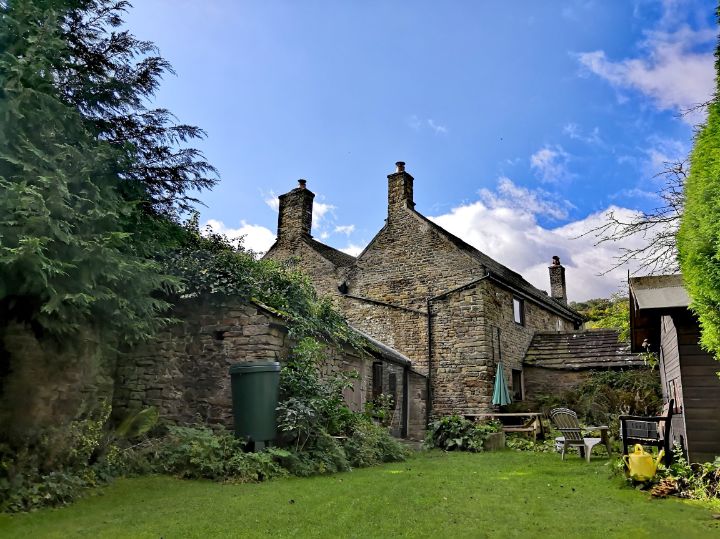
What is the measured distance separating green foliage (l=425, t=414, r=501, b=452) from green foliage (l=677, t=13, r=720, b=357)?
9.53 m

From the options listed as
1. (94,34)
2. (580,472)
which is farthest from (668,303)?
(94,34)

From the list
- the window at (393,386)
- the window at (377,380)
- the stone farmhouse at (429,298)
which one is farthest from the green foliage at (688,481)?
the window at (393,386)

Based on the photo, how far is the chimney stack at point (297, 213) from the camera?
22203 millimetres

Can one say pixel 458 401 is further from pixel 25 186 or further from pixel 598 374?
pixel 25 186

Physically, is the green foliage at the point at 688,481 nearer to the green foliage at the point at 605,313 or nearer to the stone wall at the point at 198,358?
the stone wall at the point at 198,358

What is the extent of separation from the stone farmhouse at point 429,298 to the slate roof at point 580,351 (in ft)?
1.78

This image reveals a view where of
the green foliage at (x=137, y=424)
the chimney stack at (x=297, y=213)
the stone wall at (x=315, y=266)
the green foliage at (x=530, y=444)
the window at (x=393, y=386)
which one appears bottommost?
the green foliage at (x=530, y=444)

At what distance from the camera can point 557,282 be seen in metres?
29.0

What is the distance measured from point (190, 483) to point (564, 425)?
327 inches

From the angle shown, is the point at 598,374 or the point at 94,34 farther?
the point at 598,374

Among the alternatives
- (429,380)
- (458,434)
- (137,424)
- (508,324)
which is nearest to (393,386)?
(429,380)

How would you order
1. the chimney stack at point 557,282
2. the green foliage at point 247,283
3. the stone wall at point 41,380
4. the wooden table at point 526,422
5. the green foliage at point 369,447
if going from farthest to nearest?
the chimney stack at point 557,282, the wooden table at point 526,422, the green foliage at point 247,283, the green foliage at point 369,447, the stone wall at point 41,380

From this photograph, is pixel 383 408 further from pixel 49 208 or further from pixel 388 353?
pixel 49 208

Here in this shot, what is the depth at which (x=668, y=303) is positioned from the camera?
7.68 meters
